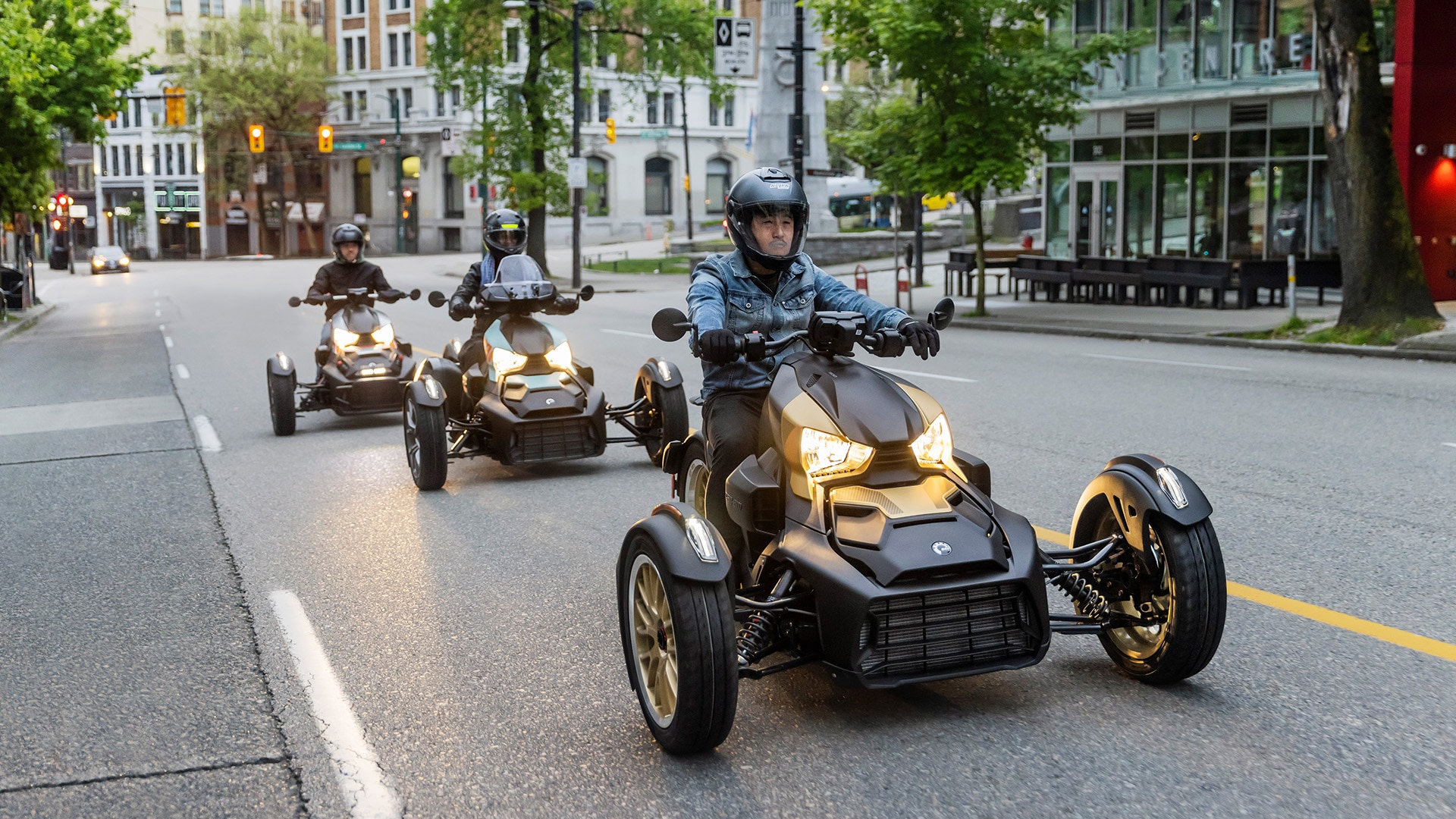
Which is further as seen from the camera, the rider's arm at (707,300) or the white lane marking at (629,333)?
the white lane marking at (629,333)

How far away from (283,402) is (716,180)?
76.9m

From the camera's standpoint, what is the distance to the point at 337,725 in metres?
4.98

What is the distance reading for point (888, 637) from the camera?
4.46 metres

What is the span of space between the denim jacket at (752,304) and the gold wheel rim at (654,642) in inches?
49.2

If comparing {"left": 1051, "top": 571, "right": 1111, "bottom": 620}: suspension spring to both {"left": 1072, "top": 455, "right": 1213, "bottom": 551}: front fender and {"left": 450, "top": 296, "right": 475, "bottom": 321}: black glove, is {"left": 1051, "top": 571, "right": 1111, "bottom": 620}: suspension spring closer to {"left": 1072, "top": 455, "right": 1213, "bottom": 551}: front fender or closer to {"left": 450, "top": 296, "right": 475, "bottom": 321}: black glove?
{"left": 1072, "top": 455, "right": 1213, "bottom": 551}: front fender

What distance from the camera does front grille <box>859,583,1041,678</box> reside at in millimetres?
4457

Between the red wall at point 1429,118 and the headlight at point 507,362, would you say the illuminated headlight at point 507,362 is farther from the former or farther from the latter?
the red wall at point 1429,118

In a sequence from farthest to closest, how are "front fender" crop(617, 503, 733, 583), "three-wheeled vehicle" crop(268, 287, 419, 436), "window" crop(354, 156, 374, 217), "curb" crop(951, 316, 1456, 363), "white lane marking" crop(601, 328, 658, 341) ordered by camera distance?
"window" crop(354, 156, 374, 217)
"white lane marking" crop(601, 328, 658, 341)
"curb" crop(951, 316, 1456, 363)
"three-wheeled vehicle" crop(268, 287, 419, 436)
"front fender" crop(617, 503, 733, 583)

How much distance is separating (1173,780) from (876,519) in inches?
45.4

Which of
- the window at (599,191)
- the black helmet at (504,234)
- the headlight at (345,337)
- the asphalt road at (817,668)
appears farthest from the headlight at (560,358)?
the window at (599,191)

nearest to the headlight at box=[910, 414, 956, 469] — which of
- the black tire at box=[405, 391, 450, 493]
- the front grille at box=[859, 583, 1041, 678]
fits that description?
the front grille at box=[859, 583, 1041, 678]

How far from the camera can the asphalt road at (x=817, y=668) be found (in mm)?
4273

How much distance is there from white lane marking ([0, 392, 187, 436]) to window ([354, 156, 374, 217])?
7394 cm

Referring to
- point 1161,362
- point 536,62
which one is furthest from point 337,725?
point 536,62
